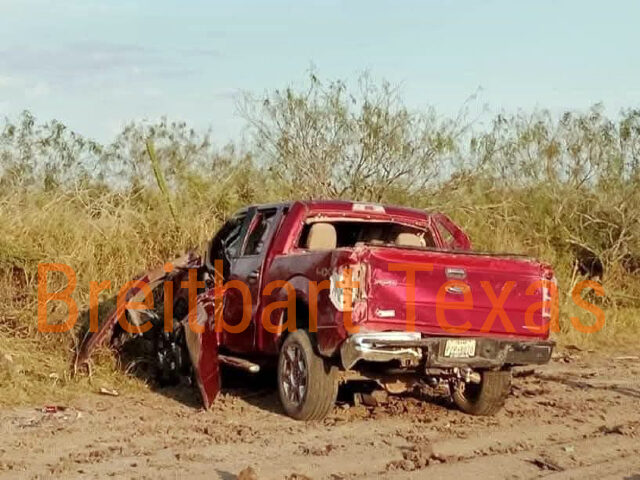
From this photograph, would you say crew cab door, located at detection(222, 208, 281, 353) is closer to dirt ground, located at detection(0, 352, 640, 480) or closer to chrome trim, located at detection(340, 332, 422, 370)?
dirt ground, located at detection(0, 352, 640, 480)

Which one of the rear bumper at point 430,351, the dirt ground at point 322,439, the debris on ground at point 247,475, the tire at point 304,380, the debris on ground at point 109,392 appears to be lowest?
the debris on ground at point 109,392

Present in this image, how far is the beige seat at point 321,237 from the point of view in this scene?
30.5 ft

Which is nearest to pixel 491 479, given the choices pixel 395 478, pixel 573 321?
pixel 395 478

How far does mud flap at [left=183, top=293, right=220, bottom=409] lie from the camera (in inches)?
370

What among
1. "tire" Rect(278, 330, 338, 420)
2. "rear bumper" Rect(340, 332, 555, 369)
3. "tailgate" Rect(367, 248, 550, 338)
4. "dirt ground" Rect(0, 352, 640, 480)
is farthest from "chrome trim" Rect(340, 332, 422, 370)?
"dirt ground" Rect(0, 352, 640, 480)

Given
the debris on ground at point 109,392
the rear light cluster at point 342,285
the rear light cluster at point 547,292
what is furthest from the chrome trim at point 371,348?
the debris on ground at point 109,392

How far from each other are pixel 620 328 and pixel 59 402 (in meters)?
9.59

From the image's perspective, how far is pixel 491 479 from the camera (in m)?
6.87

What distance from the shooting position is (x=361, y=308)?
814 cm

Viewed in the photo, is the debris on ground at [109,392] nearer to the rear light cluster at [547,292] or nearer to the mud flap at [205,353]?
the mud flap at [205,353]

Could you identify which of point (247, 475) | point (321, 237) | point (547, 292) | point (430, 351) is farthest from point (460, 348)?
point (247, 475)

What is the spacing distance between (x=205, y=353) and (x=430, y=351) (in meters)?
2.29

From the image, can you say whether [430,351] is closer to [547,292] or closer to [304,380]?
[304,380]

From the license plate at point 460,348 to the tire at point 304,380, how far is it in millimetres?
933
